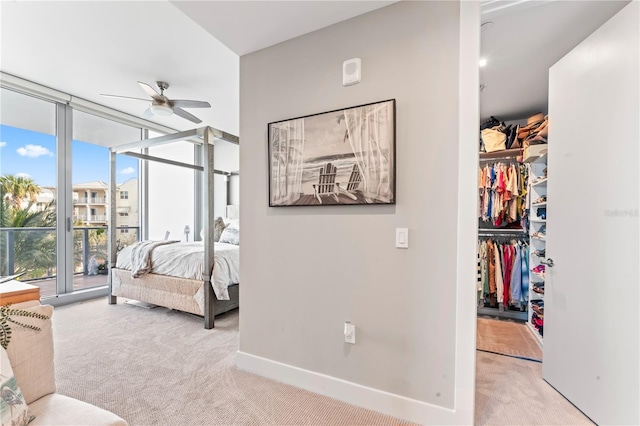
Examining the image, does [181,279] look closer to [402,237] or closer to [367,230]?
[367,230]

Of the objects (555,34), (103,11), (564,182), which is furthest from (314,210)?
(103,11)

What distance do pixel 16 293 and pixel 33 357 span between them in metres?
0.30

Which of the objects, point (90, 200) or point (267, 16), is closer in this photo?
point (267, 16)

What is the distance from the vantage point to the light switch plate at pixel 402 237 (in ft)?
5.44

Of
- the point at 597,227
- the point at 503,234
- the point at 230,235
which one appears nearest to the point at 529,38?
the point at 597,227

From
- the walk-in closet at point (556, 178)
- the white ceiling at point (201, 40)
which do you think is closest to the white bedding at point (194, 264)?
the white ceiling at point (201, 40)

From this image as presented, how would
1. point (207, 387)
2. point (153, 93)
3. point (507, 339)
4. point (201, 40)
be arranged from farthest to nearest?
point (153, 93), point (507, 339), point (201, 40), point (207, 387)

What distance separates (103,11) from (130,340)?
2839mm

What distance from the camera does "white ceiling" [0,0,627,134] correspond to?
1776 millimetres

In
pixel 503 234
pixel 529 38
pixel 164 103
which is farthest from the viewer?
pixel 503 234

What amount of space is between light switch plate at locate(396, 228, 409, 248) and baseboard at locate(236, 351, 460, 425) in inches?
35.1

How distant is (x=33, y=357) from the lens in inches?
42.8

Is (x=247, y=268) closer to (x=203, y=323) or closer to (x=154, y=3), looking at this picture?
(x=203, y=323)

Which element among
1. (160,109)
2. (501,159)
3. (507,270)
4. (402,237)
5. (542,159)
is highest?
(160,109)
